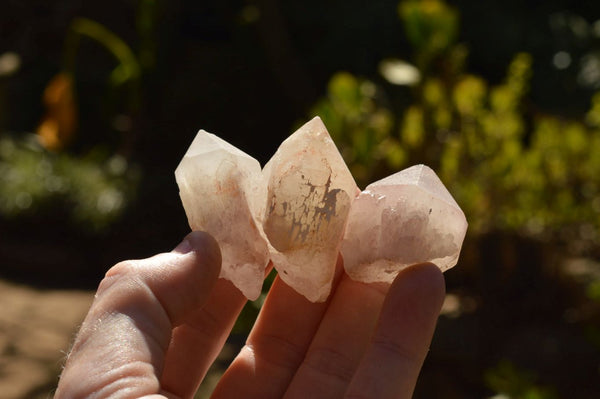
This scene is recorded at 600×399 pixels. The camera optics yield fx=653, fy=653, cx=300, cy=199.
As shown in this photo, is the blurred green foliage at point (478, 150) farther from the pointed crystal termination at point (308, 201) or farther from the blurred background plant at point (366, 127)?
the pointed crystal termination at point (308, 201)

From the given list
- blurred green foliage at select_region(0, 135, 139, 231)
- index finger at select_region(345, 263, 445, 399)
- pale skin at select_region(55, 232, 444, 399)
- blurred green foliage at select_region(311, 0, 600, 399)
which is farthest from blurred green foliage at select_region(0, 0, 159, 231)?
index finger at select_region(345, 263, 445, 399)

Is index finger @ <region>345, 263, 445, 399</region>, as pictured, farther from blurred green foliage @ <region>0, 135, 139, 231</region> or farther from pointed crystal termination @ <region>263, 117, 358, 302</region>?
blurred green foliage @ <region>0, 135, 139, 231</region>

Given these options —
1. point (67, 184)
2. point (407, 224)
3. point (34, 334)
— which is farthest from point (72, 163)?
point (407, 224)

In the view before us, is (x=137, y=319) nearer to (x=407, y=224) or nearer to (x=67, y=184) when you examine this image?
(x=407, y=224)

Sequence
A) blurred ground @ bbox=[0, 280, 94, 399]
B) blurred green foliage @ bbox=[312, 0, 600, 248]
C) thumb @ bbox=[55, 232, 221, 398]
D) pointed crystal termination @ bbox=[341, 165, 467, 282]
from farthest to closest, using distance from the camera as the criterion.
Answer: blurred ground @ bbox=[0, 280, 94, 399], blurred green foliage @ bbox=[312, 0, 600, 248], pointed crystal termination @ bbox=[341, 165, 467, 282], thumb @ bbox=[55, 232, 221, 398]

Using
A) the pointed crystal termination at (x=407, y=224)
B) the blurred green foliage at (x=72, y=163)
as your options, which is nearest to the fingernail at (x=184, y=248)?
the pointed crystal termination at (x=407, y=224)
